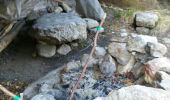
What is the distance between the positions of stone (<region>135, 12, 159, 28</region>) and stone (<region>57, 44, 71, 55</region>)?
5.22 feet

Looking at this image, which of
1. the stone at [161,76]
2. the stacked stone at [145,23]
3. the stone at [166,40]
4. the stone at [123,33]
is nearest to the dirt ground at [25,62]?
the stone at [123,33]

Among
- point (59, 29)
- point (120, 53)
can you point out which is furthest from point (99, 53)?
point (59, 29)

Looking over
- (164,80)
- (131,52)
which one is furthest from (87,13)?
(164,80)

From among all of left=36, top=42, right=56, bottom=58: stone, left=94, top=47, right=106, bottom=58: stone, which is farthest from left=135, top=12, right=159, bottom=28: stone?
left=94, top=47, right=106, bottom=58: stone

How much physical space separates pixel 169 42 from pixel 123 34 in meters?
0.84

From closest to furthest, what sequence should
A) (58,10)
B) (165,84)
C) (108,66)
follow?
1. (165,84)
2. (108,66)
3. (58,10)

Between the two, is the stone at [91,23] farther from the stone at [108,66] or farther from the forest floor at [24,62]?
the stone at [108,66]

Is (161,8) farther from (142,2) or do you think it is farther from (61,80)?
(61,80)

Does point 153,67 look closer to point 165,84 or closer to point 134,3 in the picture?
point 165,84

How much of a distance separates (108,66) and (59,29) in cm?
121

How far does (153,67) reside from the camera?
14.3 feet

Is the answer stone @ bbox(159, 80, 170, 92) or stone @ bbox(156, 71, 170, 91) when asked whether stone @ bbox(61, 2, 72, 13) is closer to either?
stone @ bbox(156, 71, 170, 91)

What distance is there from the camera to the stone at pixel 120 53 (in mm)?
4699

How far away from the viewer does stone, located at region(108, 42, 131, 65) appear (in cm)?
470
